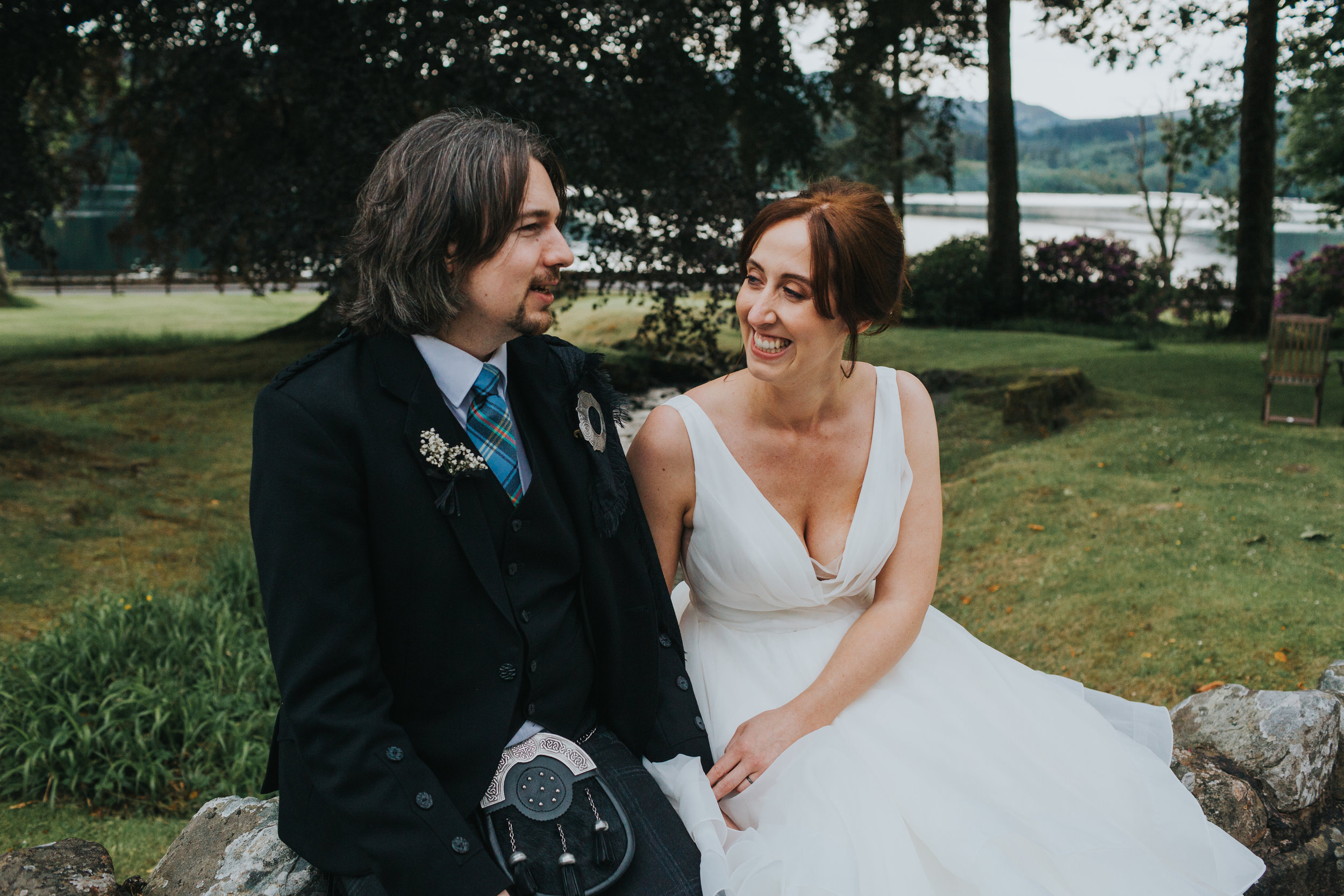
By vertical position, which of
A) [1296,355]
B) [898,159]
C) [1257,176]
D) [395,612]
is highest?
[898,159]

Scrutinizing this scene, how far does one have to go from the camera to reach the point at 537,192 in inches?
80.7

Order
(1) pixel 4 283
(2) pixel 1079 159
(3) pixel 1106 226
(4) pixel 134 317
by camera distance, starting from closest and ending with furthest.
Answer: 1. (4) pixel 134 317
2. (1) pixel 4 283
3. (3) pixel 1106 226
4. (2) pixel 1079 159

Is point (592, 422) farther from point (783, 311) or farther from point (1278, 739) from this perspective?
point (1278, 739)

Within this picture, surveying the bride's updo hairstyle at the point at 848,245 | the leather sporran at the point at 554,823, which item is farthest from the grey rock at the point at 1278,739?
the leather sporran at the point at 554,823

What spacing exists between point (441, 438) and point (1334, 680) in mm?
3294

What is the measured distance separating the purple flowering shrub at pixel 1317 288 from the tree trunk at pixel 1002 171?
4.42m

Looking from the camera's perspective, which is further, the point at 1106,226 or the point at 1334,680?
the point at 1106,226

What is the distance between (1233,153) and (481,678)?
78.2 meters

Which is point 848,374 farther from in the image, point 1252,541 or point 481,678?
point 1252,541

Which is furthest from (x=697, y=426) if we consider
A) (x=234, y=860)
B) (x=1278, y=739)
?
(x=1278, y=739)

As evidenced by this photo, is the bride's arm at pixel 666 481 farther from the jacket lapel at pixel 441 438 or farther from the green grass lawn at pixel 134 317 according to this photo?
the green grass lawn at pixel 134 317

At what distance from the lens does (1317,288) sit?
16.8 m

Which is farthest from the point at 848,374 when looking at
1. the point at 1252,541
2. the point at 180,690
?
the point at 1252,541

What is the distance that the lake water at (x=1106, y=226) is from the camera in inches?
1577
